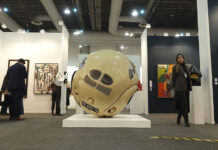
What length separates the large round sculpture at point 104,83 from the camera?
3514mm

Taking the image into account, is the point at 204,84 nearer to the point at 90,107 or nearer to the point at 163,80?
the point at 90,107

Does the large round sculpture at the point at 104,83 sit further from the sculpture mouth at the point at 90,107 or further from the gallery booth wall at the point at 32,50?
the gallery booth wall at the point at 32,50

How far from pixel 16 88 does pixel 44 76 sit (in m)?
3.32

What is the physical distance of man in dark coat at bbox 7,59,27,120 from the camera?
552 cm

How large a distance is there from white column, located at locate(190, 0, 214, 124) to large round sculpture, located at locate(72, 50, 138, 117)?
215 centimetres

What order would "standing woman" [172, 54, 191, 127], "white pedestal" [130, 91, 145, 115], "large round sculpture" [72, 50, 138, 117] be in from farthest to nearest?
"white pedestal" [130, 91, 145, 115], "standing woman" [172, 54, 191, 127], "large round sculpture" [72, 50, 138, 117]

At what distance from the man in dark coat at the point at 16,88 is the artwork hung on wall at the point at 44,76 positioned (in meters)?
3.04

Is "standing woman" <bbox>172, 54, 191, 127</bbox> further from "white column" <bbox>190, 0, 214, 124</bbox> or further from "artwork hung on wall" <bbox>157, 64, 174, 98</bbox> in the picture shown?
"artwork hung on wall" <bbox>157, 64, 174, 98</bbox>

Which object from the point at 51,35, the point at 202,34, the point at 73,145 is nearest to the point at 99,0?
the point at 51,35

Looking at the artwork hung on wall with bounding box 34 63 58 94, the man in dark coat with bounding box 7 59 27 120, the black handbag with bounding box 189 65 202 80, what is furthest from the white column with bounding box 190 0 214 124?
the artwork hung on wall with bounding box 34 63 58 94

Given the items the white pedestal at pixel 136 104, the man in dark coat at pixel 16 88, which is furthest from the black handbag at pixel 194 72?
the man in dark coat at pixel 16 88

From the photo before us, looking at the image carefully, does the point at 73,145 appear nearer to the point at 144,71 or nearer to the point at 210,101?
the point at 210,101

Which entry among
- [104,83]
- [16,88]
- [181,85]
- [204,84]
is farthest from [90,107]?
[204,84]

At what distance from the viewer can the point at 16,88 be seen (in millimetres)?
5527
